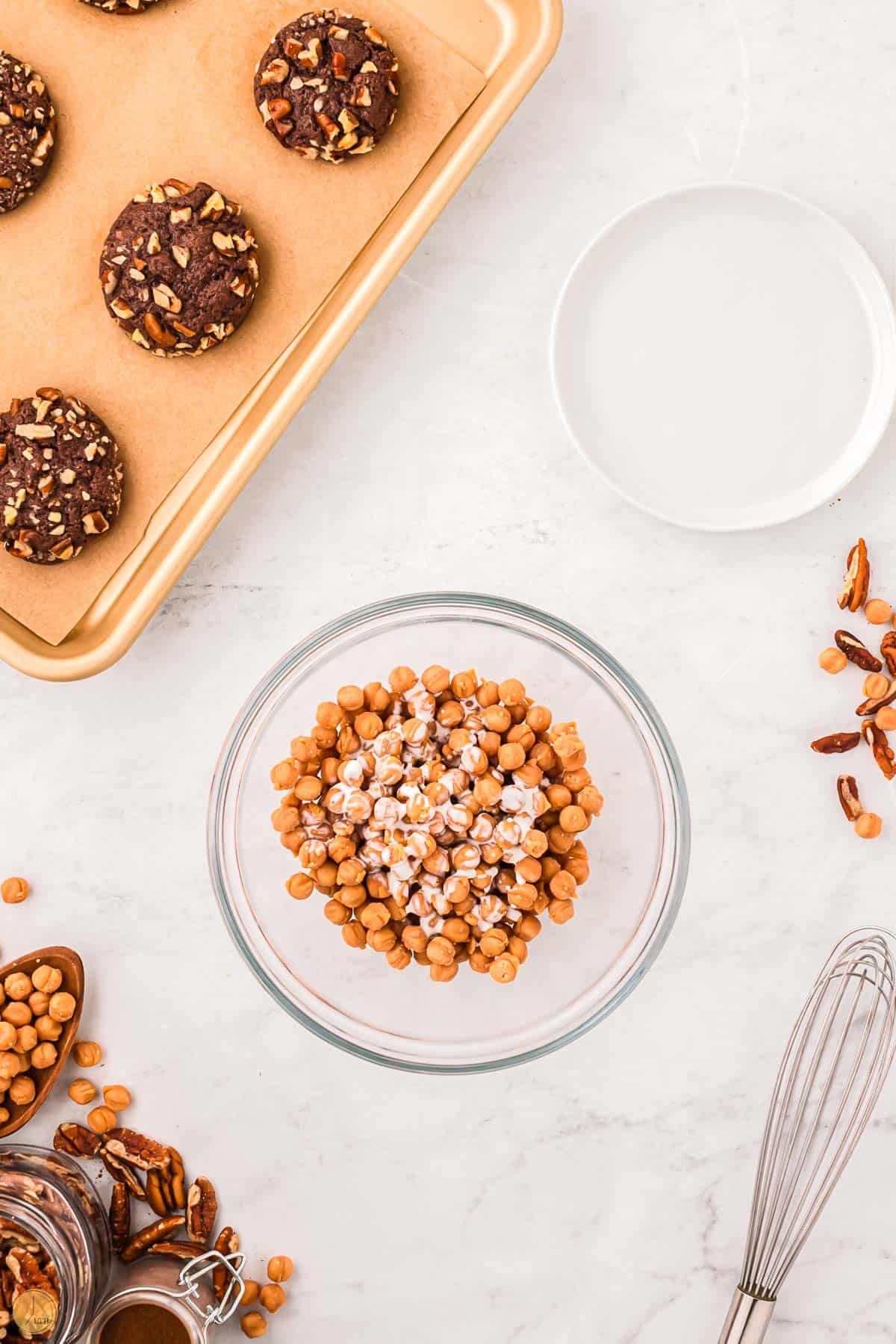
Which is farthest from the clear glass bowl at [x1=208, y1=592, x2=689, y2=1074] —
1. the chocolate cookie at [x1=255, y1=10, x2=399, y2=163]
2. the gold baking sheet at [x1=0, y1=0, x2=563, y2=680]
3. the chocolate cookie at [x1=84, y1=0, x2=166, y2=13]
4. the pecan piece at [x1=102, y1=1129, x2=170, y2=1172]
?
the chocolate cookie at [x1=84, y1=0, x2=166, y2=13]

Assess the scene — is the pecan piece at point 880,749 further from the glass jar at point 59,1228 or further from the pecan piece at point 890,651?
the glass jar at point 59,1228

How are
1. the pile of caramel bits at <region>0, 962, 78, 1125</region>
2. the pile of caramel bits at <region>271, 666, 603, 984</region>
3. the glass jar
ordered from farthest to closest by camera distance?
the pile of caramel bits at <region>0, 962, 78, 1125</region>
the glass jar
the pile of caramel bits at <region>271, 666, 603, 984</region>

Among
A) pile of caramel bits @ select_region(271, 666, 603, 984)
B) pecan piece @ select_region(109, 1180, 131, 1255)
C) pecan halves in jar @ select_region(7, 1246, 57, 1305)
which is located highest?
pile of caramel bits @ select_region(271, 666, 603, 984)

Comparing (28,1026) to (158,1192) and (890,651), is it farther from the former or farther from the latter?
(890,651)

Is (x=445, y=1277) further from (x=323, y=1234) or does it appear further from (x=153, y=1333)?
(x=153, y=1333)

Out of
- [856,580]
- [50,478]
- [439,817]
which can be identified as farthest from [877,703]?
[50,478]

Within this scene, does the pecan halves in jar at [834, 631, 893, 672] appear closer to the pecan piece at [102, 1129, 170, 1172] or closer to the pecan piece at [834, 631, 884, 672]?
the pecan piece at [834, 631, 884, 672]
